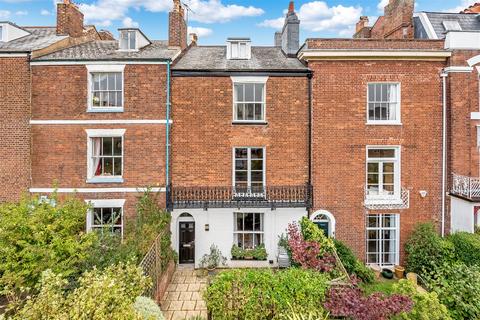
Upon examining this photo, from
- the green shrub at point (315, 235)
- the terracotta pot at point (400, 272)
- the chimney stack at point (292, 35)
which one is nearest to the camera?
the green shrub at point (315, 235)

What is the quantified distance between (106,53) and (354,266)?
50.1ft

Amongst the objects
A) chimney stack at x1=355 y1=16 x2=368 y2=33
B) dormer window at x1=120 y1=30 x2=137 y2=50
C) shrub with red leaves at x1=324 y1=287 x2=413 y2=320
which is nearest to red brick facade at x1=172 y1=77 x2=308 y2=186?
dormer window at x1=120 y1=30 x2=137 y2=50

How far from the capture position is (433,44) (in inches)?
534

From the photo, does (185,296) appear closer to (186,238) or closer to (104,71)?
(186,238)

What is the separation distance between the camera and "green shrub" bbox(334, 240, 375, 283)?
12086 millimetres

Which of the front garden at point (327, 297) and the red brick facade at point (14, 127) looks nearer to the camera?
the front garden at point (327, 297)

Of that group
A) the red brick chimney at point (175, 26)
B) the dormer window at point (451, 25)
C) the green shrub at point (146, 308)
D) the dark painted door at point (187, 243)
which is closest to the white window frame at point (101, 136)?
the dark painted door at point (187, 243)

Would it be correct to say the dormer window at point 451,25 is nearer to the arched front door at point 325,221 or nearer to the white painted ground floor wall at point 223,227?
the arched front door at point 325,221

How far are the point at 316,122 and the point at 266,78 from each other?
10.4 feet

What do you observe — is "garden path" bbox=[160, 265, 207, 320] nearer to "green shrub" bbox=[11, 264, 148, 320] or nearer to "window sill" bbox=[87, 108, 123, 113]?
"green shrub" bbox=[11, 264, 148, 320]

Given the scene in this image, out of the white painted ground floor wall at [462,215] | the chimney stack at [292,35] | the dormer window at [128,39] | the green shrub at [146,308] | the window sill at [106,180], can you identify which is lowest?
the green shrub at [146,308]

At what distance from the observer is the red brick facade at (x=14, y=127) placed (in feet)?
41.6

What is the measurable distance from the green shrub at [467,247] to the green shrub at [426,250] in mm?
333

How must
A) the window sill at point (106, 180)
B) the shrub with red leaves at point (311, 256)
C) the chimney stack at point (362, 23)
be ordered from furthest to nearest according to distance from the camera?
the chimney stack at point (362, 23) → the window sill at point (106, 180) → the shrub with red leaves at point (311, 256)
